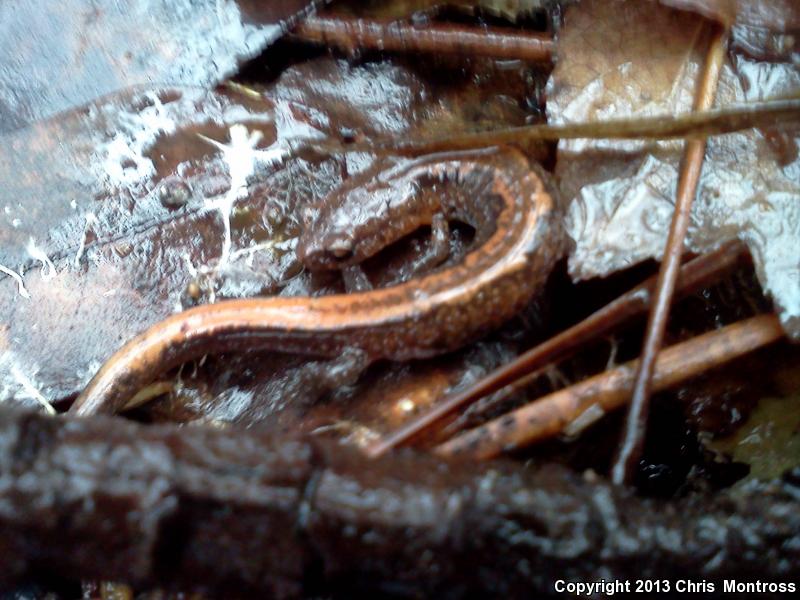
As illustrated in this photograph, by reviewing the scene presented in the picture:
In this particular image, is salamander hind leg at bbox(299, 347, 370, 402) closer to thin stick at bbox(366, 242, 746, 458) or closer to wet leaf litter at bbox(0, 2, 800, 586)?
wet leaf litter at bbox(0, 2, 800, 586)

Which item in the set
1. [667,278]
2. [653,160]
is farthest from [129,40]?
[667,278]

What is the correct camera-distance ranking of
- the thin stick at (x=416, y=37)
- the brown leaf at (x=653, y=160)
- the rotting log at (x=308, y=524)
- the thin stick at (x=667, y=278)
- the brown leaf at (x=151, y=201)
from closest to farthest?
the rotting log at (x=308, y=524), the thin stick at (x=667, y=278), the brown leaf at (x=653, y=160), the brown leaf at (x=151, y=201), the thin stick at (x=416, y=37)

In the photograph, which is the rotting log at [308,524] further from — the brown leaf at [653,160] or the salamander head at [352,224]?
the salamander head at [352,224]

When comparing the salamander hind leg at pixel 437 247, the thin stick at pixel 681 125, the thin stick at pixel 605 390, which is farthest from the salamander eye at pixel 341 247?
the thin stick at pixel 605 390

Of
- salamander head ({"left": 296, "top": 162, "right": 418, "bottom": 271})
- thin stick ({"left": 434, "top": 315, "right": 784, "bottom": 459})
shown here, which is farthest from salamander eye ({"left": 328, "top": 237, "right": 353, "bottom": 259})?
thin stick ({"left": 434, "top": 315, "right": 784, "bottom": 459})

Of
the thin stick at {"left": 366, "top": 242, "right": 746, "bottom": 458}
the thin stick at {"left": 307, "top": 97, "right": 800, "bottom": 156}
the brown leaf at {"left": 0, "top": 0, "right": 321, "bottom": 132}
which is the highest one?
the brown leaf at {"left": 0, "top": 0, "right": 321, "bottom": 132}

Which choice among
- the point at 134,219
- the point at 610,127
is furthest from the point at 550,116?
the point at 134,219

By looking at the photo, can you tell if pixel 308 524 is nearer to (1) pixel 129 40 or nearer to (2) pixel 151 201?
(2) pixel 151 201

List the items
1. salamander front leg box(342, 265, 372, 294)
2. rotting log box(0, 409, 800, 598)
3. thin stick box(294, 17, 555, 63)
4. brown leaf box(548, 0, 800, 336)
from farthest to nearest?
1. salamander front leg box(342, 265, 372, 294)
2. thin stick box(294, 17, 555, 63)
3. brown leaf box(548, 0, 800, 336)
4. rotting log box(0, 409, 800, 598)
